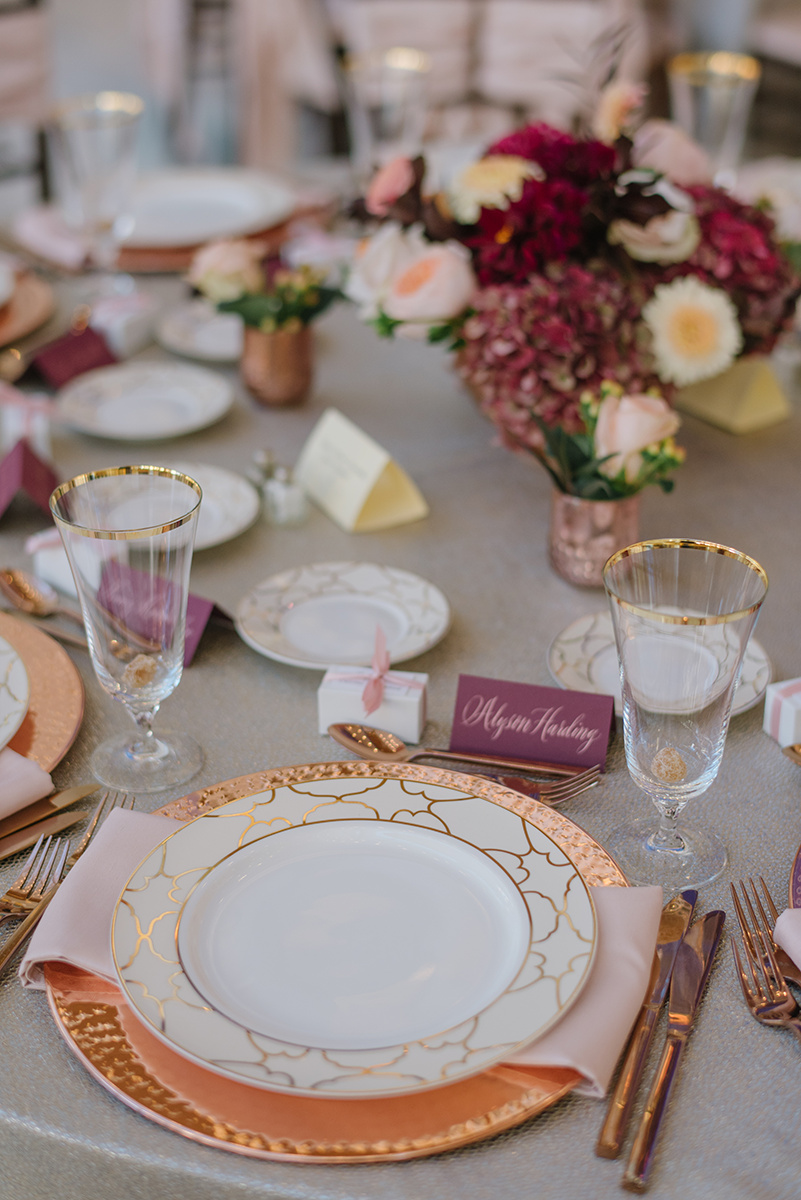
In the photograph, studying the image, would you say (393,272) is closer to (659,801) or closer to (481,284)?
(481,284)

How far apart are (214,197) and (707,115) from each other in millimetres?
900

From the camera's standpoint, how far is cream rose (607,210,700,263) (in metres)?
1.19

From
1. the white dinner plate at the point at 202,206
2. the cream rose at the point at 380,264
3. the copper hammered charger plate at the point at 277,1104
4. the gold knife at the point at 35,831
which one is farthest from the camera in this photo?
the white dinner plate at the point at 202,206

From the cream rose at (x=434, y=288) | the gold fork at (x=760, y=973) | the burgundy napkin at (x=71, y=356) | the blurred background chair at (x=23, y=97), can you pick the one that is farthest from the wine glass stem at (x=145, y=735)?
the blurred background chair at (x=23, y=97)

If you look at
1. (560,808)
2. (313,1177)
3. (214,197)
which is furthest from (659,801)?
(214,197)

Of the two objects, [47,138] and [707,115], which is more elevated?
[707,115]

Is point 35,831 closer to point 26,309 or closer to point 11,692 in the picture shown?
point 11,692

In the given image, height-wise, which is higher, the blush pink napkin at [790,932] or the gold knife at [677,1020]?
the blush pink napkin at [790,932]

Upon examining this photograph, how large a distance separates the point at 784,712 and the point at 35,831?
578mm

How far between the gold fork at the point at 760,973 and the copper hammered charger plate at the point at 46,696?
52 centimetres

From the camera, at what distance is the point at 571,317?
115 cm

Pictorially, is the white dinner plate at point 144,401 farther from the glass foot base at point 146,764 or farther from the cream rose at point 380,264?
the glass foot base at point 146,764

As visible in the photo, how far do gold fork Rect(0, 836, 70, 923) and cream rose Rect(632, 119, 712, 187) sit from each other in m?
1.02

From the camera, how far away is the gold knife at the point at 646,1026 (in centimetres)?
57
